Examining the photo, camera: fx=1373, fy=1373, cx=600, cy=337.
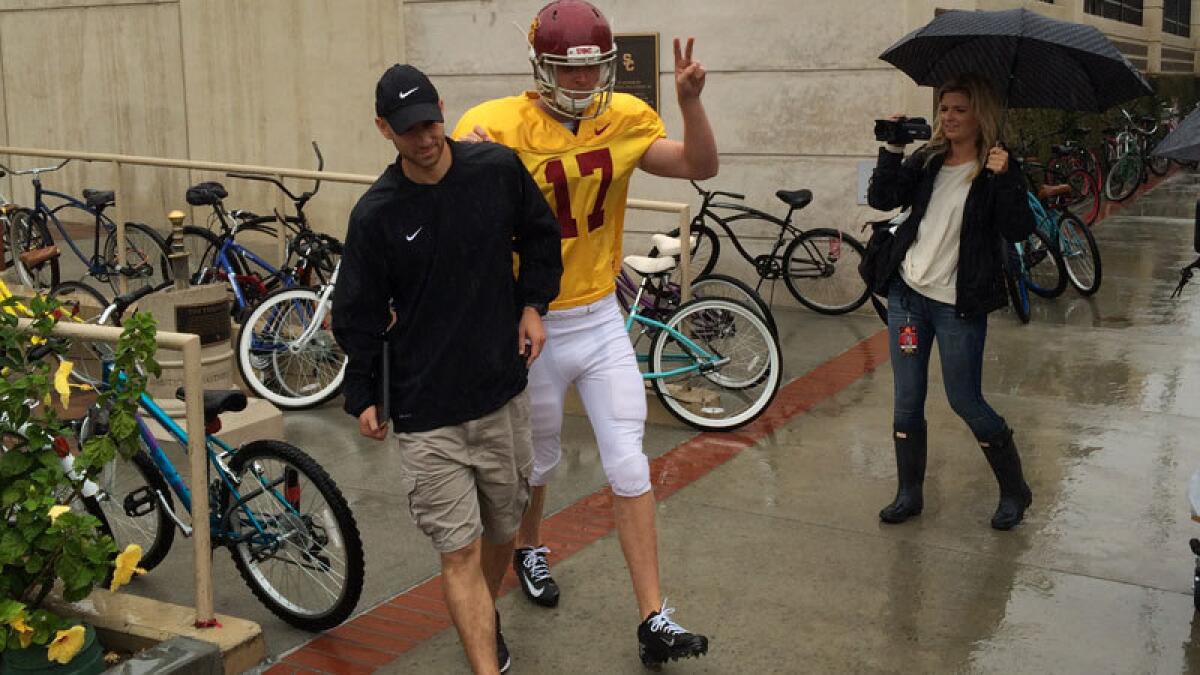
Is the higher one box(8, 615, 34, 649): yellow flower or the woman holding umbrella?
the woman holding umbrella

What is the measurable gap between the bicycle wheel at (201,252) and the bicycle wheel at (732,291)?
3.08 metres

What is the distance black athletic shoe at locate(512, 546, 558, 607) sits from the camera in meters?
4.92

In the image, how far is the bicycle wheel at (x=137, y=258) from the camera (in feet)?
32.0

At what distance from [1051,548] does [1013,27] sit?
206 cm

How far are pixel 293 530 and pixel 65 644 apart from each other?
903mm

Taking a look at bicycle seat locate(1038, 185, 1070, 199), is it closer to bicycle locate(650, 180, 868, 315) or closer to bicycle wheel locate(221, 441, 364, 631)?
bicycle locate(650, 180, 868, 315)

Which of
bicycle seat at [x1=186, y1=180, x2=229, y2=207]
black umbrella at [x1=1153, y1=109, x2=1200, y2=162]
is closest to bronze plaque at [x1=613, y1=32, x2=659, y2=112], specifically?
A: bicycle seat at [x1=186, y1=180, x2=229, y2=207]

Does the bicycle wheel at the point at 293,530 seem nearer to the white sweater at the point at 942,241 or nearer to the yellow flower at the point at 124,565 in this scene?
the yellow flower at the point at 124,565

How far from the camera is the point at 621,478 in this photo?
172 inches

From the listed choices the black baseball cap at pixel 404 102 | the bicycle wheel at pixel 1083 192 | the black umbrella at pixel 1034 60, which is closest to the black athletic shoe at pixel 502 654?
the black baseball cap at pixel 404 102

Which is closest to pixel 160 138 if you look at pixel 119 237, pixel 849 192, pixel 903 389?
pixel 119 237

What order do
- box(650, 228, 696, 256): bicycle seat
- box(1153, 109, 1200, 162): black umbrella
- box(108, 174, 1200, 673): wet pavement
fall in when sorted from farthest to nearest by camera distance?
box(650, 228, 696, 256): bicycle seat, box(108, 174, 1200, 673): wet pavement, box(1153, 109, 1200, 162): black umbrella

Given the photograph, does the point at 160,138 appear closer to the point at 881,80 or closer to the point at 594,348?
the point at 881,80

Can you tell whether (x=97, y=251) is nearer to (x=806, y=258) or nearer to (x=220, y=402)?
(x=806, y=258)
